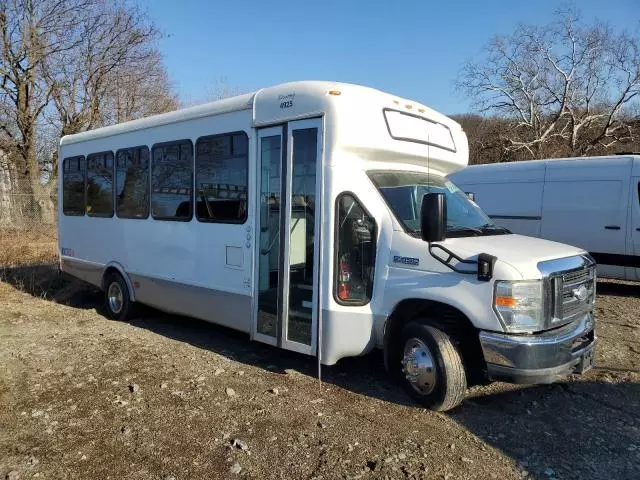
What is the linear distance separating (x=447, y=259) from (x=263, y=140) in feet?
7.84

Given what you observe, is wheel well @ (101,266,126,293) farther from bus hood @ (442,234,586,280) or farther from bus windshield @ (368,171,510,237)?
bus hood @ (442,234,586,280)

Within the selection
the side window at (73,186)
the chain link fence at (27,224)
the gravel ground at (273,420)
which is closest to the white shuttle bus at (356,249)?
the gravel ground at (273,420)

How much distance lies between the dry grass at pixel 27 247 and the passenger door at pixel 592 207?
11.5 metres

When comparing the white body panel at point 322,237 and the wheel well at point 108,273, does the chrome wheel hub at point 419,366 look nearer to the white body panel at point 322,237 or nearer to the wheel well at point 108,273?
the white body panel at point 322,237

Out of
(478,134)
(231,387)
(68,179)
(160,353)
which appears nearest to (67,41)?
(68,179)

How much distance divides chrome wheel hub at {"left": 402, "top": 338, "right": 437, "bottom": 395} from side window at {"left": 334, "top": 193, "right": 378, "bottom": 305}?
603mm

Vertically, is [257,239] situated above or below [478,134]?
below

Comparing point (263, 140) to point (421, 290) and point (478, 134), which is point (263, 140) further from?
point (478, 134)

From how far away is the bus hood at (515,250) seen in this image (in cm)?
407

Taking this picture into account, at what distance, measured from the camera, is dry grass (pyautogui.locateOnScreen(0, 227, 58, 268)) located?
12.9m

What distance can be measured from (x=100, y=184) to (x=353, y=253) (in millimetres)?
5123

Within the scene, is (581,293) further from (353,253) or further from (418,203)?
(353,253)

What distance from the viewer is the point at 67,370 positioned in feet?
18.0

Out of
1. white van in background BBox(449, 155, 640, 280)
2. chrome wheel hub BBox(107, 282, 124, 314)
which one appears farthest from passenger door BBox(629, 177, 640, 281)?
chrome wheel hub BBox(107, 282, 124, 314)
